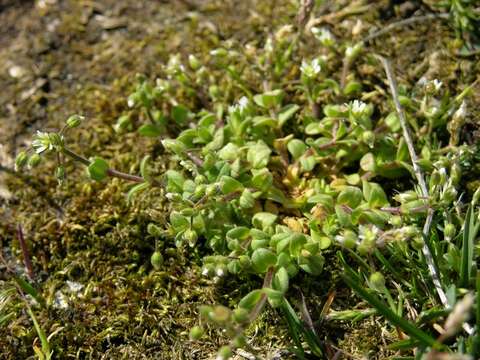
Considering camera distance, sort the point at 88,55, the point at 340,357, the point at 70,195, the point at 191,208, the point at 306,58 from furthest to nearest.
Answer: the point at 88,55 < the point at 306,58 < the point at 70,195 < the point at 191,208 < the point at 340,357

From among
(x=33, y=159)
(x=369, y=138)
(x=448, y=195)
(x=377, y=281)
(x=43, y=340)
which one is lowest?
(x=43, y=340)

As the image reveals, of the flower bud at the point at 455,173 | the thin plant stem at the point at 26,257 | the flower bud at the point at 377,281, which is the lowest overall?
the thin plant stem at the point at 26,257

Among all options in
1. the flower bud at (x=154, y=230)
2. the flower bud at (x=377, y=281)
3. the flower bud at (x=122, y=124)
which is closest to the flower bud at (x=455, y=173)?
the flower bud at (x=377, y=281)

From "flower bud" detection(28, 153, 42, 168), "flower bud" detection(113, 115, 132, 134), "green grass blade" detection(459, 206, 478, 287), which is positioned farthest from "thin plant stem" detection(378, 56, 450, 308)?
"flower bud" detection(28, 153, 42, 168)

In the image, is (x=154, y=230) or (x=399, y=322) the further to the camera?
(x=154, y=230)

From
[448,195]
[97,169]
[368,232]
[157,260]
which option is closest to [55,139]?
[97,169]

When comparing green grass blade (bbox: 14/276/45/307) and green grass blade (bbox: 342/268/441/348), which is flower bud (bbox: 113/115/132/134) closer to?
green grass blade (bbox: 14/276/45/307)

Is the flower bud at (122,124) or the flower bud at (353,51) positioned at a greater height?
the flower bud at (353,51)

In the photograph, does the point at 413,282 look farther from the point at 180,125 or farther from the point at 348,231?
the point at 180,125

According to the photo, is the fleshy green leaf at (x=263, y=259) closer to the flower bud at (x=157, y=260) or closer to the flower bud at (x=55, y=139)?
the flower bud at (x=157, y=260)

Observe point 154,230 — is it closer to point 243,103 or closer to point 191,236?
point 191,236

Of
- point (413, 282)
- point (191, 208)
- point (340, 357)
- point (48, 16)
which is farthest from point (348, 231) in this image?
point (48, 16)
